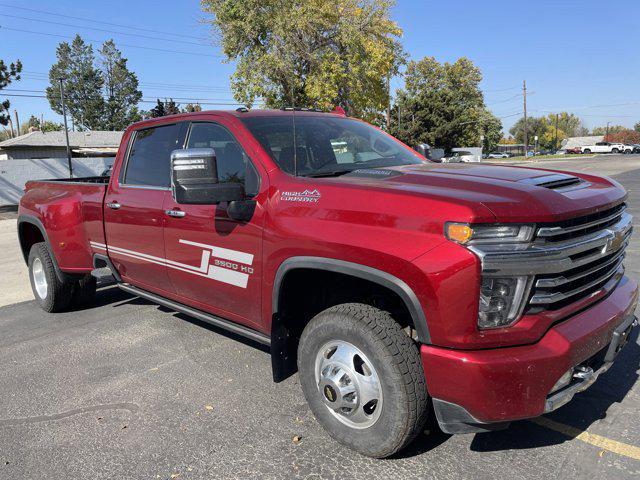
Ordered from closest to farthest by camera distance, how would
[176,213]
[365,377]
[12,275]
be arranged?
[365,377], [176,213], [12,275]

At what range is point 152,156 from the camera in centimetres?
429

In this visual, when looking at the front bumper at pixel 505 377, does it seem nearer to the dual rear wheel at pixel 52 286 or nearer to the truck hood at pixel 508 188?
the truck hood at pixel 508 188

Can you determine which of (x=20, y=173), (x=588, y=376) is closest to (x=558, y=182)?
(x=588, y=376)

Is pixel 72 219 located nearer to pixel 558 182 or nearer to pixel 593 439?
pixel 558 182

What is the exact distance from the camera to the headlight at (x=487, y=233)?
86.1 inches

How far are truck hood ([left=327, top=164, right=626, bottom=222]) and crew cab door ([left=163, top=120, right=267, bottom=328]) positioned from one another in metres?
0.64

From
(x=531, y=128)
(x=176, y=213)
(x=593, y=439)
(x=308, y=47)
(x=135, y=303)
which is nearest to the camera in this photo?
(x=593, y=439)

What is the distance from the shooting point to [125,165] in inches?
180

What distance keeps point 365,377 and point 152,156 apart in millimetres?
2735

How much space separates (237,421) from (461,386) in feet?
5.29

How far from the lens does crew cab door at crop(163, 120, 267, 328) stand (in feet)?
10.4

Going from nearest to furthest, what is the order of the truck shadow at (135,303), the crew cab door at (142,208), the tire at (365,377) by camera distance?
the tire at (365,377) → the crew cab door at (142,208) → the truck shadow at (135,303)

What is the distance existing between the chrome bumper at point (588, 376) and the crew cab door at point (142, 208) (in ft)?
9.37

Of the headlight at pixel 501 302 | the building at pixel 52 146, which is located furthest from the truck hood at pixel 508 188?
the building at pixel 52 146
